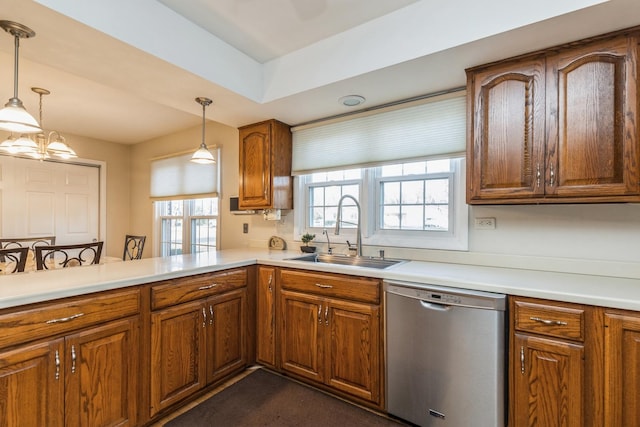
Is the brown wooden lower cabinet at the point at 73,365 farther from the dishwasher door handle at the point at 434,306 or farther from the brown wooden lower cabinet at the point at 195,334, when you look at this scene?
the dishwasher door handle at the point at 434,306

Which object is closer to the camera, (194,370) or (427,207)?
(194,370)

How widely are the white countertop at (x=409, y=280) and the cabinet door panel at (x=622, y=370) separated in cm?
9

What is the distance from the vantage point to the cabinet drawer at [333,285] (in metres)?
1.92

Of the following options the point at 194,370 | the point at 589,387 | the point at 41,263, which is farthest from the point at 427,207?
the point at 41,263

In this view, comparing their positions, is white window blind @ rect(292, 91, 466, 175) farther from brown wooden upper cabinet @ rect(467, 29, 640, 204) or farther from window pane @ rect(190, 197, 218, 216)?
window pane @ rect(190, 197, 218, 216)

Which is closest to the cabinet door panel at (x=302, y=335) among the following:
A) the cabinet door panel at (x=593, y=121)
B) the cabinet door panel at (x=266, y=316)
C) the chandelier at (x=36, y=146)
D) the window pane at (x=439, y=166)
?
the cabinet door panel at (x=266, y=316)

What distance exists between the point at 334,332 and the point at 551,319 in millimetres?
1239

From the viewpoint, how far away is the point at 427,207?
7.90ft

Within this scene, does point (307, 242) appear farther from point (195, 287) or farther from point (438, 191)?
point (438, 191)

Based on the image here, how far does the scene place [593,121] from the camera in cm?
154

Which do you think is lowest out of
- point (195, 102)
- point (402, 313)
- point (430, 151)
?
point (402, 313)

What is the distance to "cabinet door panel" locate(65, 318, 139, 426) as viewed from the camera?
1463mm

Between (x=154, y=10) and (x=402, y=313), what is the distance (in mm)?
2324

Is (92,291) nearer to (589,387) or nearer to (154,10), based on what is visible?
(154,10)
